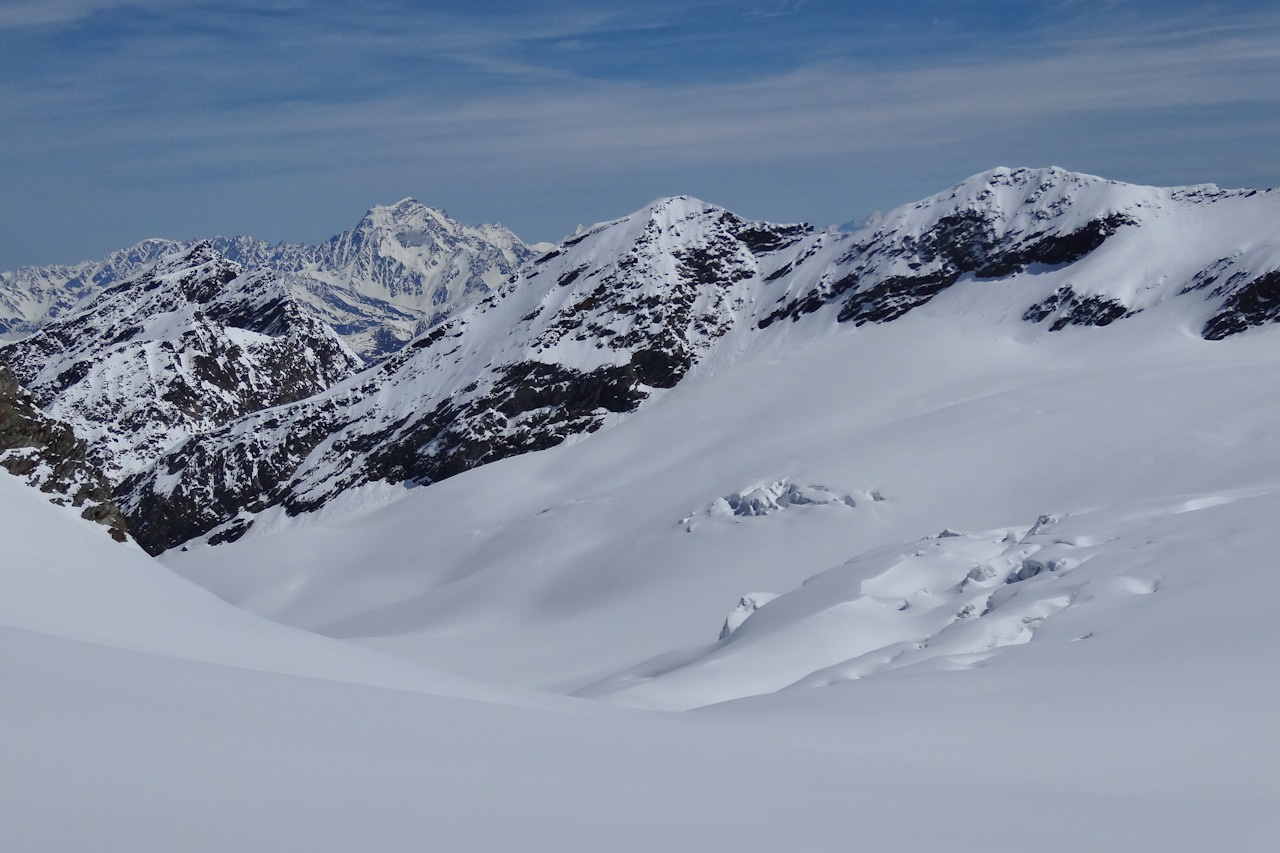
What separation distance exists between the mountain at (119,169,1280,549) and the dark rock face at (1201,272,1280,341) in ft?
0.38

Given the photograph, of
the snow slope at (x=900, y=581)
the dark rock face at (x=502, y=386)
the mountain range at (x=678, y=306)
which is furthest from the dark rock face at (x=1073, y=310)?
the dark rock face at (x=502, y=386)

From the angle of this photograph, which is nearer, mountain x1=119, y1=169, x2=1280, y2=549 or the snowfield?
the snowfield

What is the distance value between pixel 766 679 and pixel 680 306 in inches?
2924

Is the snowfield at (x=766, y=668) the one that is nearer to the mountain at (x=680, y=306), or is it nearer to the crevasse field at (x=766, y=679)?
the crevasse field at (x=766, y=679)

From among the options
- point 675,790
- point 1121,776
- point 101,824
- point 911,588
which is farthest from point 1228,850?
point 911,588

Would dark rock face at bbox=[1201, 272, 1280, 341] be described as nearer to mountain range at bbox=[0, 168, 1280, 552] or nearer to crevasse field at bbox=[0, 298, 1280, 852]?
mountain range at bbox=[0, 168, 1280, 552]

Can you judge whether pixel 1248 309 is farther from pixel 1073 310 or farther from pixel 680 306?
pixel 680 306

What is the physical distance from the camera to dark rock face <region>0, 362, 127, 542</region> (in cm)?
2117

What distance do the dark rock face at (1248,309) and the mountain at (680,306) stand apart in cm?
12

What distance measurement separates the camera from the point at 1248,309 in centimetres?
6981

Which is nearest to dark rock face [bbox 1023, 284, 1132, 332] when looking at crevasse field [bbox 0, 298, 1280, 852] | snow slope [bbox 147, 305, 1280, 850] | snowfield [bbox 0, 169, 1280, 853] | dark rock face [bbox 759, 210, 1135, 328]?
snow slope [bbox 147, 305, 1280, 850]

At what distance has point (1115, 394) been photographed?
193ft

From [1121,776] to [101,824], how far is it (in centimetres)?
907

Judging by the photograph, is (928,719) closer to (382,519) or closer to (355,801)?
(355,801)
